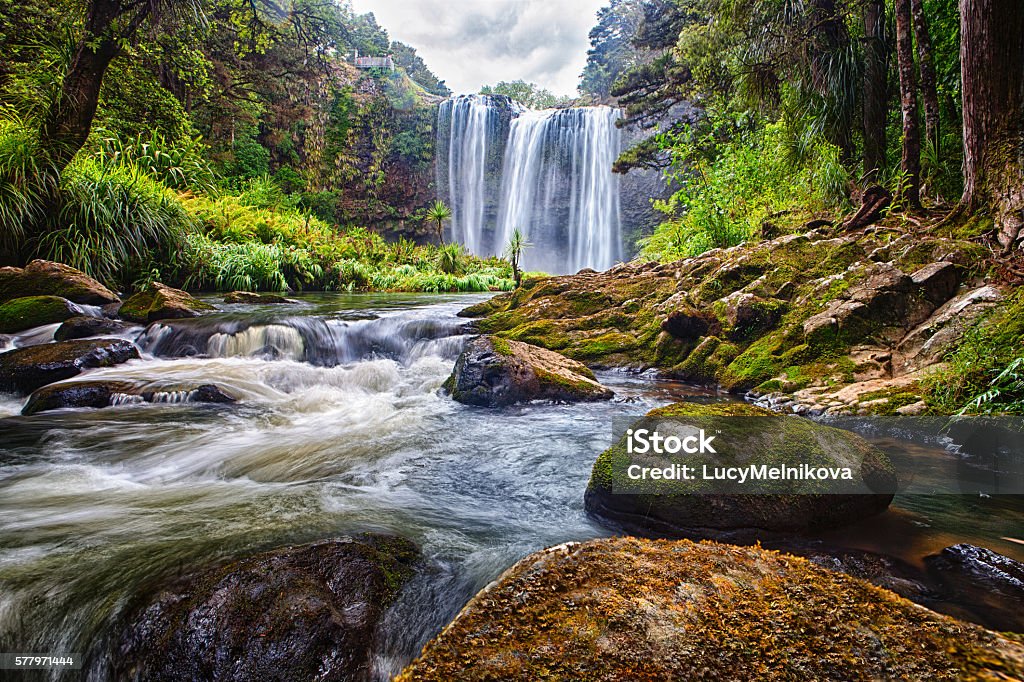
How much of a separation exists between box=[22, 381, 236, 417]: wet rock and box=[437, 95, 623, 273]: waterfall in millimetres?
22632

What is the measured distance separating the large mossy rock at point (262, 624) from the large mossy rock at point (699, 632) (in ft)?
2.20

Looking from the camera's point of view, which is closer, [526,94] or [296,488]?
[296,488]

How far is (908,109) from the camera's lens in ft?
19.0

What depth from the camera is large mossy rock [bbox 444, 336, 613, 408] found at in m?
4.95

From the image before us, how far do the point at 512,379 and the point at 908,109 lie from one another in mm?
5445

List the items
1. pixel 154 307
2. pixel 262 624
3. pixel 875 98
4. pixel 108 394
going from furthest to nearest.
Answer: pixel 154 307 → pixel 875 98 → pixel 108 394 → pixel 262 624

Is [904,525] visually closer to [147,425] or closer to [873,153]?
[147,425]

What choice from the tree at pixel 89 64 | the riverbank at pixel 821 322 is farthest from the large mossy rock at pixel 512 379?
the tree at pixel 89 64

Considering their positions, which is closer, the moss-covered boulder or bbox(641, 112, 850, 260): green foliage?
the moss-covered boulder

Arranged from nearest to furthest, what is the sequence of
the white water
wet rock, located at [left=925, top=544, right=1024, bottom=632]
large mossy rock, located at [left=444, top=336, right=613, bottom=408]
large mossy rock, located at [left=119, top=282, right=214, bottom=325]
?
wet rock, located at [left=925, top=544, right=1024, bottom=632] → large mossy rock, located at [left=444, top=336, right=613, bottom=408] → large mossy rock, located at [left=119, top=282, right=214, bottom=325] → the white water

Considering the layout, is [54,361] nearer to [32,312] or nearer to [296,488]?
[32,312]

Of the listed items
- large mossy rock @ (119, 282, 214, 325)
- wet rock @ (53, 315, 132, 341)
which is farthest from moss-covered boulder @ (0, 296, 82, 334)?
large mossy rock @ (119, 282, 214, 325)

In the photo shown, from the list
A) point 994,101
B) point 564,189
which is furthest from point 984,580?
point 564,189

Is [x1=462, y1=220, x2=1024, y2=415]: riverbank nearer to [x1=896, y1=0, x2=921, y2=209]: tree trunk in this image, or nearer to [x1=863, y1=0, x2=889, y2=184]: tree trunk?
[x1=896, y1=0, x2=921, y2=209]: tree trunk
